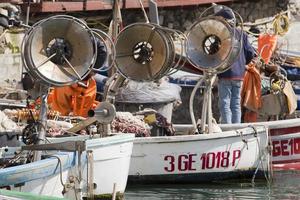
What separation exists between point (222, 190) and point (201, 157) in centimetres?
49

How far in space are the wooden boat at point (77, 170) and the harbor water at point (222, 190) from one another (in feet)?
3.23

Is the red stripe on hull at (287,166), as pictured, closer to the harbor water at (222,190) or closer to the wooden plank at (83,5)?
the harbor water at (222,190)

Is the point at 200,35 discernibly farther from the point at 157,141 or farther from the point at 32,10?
the point at 32,10

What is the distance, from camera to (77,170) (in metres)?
9.83

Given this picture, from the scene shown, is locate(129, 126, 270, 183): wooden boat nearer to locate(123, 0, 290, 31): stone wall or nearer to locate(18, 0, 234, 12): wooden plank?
locate(18, 0, 234, 12): wooden plank

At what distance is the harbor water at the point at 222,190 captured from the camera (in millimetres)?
11750

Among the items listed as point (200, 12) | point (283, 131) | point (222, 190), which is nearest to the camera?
point (222, 190)

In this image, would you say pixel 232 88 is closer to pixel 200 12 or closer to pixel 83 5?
pixel 83 5

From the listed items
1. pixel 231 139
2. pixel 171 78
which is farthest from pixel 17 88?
pixel 231 139

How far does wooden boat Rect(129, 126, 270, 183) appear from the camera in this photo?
40.0ft

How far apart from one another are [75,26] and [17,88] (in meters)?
6.62

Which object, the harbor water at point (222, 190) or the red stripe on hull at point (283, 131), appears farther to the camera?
the red stripe on hull at point (283, 131)

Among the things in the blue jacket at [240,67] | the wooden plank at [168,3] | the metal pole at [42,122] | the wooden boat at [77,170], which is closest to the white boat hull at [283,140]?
the blue jacket at [240,67]

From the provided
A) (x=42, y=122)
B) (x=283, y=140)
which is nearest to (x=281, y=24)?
(x=283, y=140)
